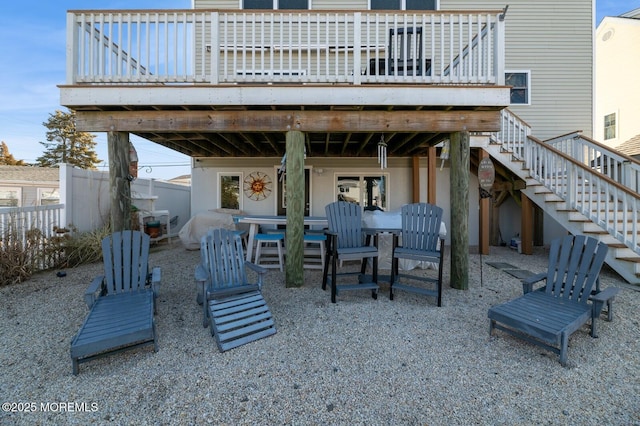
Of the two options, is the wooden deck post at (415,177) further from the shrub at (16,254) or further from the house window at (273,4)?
the shrub at (16,254)

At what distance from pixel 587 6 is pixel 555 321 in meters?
9.78

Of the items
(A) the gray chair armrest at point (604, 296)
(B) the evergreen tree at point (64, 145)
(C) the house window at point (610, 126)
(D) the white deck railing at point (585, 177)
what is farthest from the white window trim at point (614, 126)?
(B) the evergreen tree at point (64, 145)

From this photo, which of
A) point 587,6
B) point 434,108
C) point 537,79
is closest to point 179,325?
point 434,108

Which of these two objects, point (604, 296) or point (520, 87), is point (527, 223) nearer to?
point (520, 87)

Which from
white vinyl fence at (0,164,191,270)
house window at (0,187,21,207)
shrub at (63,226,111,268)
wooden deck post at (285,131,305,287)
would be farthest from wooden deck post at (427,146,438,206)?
house window at (0,187,21,207)

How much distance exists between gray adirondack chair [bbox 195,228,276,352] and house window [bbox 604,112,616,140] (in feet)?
50.1

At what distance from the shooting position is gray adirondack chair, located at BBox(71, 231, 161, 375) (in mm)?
2348

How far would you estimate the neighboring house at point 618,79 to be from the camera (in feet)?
34.6

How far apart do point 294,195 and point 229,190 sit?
192 inches

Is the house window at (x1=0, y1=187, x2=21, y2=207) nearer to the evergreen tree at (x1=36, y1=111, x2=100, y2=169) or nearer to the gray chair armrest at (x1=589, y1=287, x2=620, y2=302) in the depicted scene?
the evergreen tree at (x1=36, y1=111, x2=100, y2=169)

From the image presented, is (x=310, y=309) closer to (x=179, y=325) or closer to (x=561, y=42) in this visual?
(x=179, y=325)

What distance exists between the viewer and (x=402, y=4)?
7656 millimetres

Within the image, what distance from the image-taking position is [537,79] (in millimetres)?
7930

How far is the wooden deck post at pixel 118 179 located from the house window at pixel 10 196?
14.0 meters
